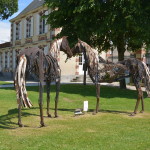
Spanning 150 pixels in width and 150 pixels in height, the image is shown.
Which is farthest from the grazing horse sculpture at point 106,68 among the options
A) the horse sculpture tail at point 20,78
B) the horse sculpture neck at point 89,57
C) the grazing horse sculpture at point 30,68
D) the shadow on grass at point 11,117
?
the horse sculpture tail at point 20,78

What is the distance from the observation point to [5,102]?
12.0 metres

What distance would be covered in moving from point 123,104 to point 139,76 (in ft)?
9.20

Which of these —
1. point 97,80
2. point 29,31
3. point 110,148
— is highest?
point 29,31

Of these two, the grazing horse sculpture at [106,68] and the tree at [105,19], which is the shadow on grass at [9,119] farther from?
the tree at [105,19]

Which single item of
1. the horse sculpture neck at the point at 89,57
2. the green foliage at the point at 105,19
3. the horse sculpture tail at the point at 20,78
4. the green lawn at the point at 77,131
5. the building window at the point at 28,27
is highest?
the building window at the point at 28,27

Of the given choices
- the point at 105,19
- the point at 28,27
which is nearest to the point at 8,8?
the point at 28,27

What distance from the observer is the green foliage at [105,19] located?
47.6 feet

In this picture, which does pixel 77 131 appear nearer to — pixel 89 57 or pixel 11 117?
pixel 11 117

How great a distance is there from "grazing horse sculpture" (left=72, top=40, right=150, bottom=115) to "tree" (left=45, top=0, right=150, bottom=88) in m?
4.78

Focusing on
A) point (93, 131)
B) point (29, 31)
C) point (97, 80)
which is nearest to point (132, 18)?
point (97, 80)

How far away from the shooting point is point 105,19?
15.0m

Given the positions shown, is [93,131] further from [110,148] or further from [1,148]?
[1,148]

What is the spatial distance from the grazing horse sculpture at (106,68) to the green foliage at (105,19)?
480 centimetres

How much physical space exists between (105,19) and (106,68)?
5666 mm
